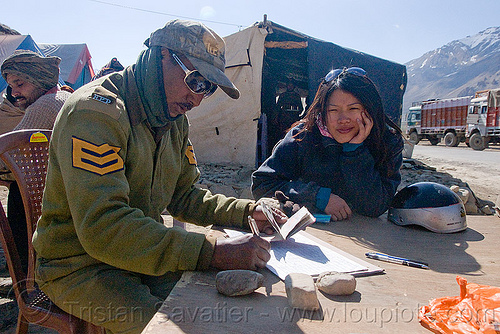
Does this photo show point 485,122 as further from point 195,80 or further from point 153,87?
point 153,87

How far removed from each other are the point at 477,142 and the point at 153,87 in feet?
57.4

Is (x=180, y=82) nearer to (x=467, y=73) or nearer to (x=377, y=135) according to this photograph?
(x=377, y=135)

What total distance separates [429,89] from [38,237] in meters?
112

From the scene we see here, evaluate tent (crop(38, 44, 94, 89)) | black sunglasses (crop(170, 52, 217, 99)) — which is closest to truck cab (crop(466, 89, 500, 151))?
tent (crop(38, 44, 94, 89))

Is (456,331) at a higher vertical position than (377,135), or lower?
lower

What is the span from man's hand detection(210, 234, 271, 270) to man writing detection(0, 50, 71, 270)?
1.62 metres

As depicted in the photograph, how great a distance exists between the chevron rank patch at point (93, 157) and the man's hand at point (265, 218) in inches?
25.6

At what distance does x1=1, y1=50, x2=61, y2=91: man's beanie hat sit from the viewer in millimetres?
2426

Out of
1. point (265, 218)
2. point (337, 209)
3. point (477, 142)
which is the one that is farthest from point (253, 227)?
point (477, 142)

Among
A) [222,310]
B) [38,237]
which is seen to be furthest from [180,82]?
[222,310]

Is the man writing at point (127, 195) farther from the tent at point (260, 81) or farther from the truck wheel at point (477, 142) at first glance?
the truck wheel at point (477, 142)

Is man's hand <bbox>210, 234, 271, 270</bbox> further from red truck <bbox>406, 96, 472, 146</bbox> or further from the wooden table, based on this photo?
red truck <bbox>406, 96, 472, 146</bbox>

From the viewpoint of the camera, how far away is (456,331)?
78cm

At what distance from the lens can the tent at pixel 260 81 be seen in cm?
648
